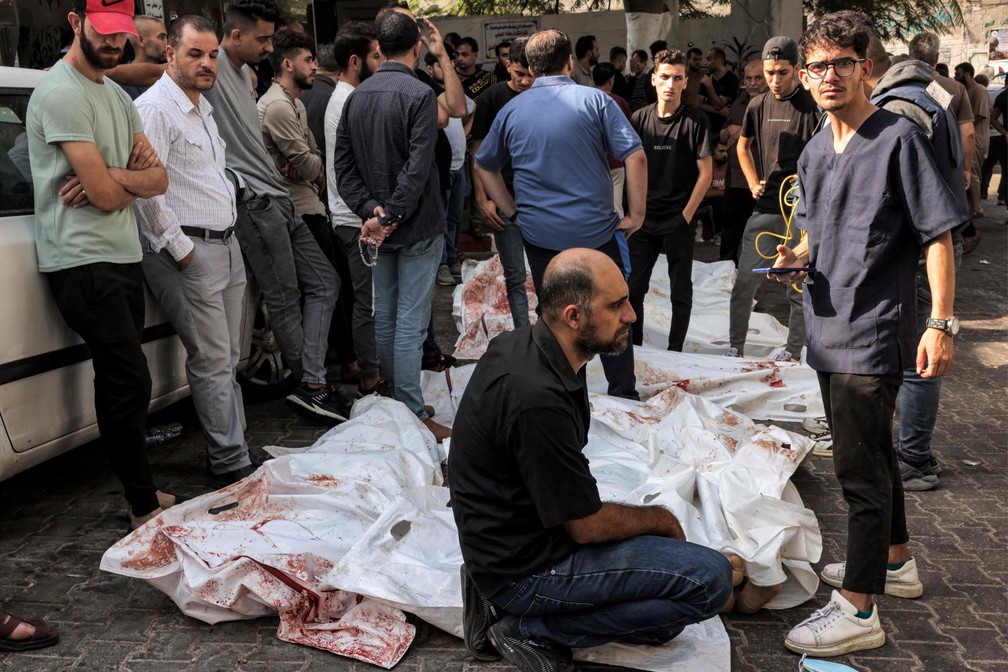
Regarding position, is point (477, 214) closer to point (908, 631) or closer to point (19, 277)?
point (19, 277)

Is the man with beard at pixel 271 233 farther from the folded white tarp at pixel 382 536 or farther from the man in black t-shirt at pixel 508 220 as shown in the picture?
the man in black t-shirt at pixel 508 220

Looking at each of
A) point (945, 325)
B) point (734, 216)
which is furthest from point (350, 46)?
point (734, 216)

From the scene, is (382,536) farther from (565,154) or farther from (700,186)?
(700,186)

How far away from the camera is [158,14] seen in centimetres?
770

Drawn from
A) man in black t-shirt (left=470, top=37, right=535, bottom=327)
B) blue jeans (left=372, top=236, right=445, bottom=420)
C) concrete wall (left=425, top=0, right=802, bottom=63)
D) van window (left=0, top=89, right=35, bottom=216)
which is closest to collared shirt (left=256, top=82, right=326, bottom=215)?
blue jeans (left=372, top=236, right=445, bottom=420)

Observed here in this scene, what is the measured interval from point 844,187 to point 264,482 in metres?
2.54

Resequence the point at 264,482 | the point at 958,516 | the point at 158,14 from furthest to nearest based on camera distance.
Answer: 1. the point at 158,14
2. the point at 958,516
3. the point at 264,482

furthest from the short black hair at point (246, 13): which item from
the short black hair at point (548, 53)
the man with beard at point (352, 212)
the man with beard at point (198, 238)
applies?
the short black hair at point (548, 53)

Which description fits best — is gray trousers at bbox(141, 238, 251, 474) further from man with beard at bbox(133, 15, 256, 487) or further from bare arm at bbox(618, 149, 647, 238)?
bare arm at bbox(618, 149, 647, 238)

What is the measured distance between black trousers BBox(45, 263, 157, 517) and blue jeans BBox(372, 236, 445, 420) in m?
1.44

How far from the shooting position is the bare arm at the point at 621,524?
295cm

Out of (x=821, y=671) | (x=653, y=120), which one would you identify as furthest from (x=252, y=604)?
(x=653, y=120)

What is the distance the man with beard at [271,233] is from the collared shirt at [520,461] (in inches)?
96.6

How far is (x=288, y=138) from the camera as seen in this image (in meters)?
5.63
